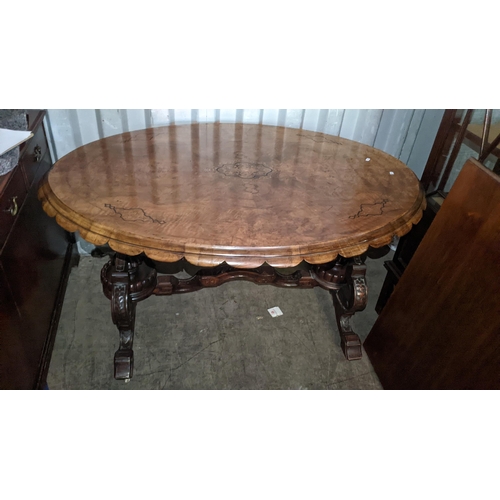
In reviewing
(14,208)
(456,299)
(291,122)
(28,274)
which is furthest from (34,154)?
(456,299)

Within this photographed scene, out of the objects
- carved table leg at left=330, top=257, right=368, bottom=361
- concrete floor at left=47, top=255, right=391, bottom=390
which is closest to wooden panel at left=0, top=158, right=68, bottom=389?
concrete floor at left=47, top=255, right=391, bottom=390

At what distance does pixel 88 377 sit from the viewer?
1.83 m

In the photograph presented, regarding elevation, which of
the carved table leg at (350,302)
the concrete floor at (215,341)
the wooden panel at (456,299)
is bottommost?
the concrete floor at (215,341)

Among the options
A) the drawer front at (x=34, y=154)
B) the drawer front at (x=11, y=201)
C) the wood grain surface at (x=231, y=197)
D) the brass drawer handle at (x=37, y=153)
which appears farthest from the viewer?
the brass drawer handle at (x=37, y=153)

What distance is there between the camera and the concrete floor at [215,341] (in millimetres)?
1864

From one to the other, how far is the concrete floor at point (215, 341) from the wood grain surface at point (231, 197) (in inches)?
34.5

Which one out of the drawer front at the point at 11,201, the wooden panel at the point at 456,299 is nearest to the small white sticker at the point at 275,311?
the wooden panel at the point at 456,299

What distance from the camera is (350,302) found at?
1.94m

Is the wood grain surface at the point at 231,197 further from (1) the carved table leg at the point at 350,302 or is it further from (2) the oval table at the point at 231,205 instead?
(1) the carved table leg at the point at 350,302

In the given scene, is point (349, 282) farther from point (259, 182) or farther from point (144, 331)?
point (144, 331)

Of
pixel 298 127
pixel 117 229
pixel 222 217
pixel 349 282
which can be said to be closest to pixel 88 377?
pixel 117 229

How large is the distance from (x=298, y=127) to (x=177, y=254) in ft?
5.02

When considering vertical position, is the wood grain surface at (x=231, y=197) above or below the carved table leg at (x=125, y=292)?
above

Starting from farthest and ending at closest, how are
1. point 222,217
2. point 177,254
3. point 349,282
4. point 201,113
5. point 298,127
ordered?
point 298,127, point 201,113, point 349,282, point 222,217, point 177,254
